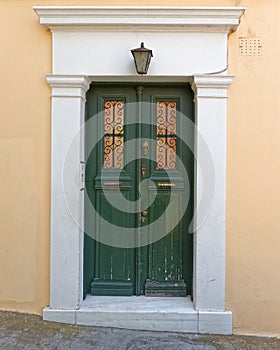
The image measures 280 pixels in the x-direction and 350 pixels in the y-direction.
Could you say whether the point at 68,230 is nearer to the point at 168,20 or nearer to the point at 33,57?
the point at 33,57

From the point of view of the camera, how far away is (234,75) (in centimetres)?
450

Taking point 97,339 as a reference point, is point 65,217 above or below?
above

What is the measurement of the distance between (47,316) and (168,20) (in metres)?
3.43

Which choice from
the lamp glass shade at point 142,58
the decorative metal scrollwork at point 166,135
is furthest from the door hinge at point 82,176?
the lamp glass shade at point 142,58

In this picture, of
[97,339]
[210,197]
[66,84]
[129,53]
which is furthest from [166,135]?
[97,339]

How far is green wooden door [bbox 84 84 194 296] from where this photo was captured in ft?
16.2

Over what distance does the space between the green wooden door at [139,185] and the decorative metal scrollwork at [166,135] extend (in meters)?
0.01

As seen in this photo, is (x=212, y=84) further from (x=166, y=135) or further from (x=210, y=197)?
(x=210, y=197)

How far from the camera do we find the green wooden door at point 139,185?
194 inches

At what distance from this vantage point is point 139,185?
495cm

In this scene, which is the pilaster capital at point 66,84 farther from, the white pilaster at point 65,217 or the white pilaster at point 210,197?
the white pilaster at point 210,197

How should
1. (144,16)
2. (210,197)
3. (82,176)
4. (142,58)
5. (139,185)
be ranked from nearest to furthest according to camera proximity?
(142,58)
(144,16)
(210,197)
(82,176)
(139,185)

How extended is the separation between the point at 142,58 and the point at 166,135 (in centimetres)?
100

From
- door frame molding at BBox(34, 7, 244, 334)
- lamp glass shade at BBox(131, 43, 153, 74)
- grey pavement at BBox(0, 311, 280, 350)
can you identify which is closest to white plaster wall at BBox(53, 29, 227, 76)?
door frame molding at BBox(34, 7, 244, 334)
